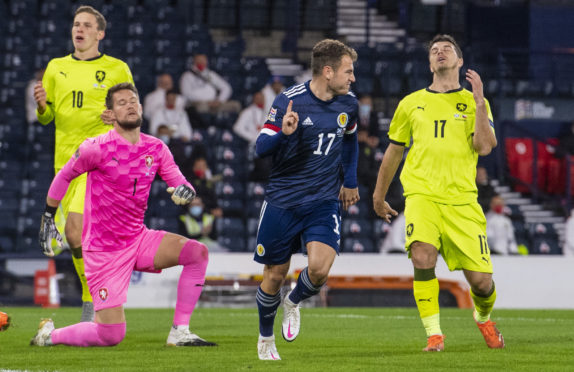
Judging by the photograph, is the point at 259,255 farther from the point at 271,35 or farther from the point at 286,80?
the point at 271,35

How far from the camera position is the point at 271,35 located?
78.7 ft

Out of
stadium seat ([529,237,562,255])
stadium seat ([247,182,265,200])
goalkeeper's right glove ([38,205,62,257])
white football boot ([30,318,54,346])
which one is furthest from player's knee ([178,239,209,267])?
stadium seat ([529,237,562,255])

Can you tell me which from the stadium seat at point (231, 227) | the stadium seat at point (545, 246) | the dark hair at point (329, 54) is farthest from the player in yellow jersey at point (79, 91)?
the stadium seat at point (545, 246)

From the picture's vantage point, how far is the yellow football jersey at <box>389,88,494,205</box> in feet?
26.0

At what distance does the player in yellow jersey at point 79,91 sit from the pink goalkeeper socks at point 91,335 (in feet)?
5.48

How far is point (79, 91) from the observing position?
31.2 feet

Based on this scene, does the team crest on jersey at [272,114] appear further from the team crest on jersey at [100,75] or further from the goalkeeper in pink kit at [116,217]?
the team crest on jersey at [100,75]

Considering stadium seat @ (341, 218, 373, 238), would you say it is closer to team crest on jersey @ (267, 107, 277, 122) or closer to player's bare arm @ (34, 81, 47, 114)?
player's bare arm @ (34, 81, 47, 114)

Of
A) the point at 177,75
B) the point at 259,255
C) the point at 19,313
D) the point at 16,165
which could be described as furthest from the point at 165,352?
the point at 177,75

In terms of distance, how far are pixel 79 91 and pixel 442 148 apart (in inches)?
139

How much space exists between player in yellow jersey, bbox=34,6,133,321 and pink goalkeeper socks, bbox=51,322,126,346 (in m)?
1.67

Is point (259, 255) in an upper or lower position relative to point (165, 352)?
upper

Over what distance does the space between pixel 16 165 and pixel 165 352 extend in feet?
37.8

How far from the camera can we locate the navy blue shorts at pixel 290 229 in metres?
7.11
